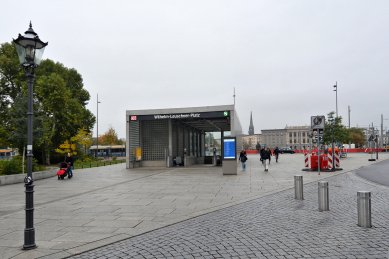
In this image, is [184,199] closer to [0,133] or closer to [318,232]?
[318,232]

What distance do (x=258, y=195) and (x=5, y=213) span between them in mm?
7615

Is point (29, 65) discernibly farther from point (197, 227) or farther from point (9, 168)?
point (9, 168)

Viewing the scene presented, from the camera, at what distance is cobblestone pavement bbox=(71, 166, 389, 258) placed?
5.59 meters

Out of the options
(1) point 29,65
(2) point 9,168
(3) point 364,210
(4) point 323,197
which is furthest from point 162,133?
(3) point 364,210

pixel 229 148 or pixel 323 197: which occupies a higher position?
pixel 229 148

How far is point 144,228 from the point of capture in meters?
7.40

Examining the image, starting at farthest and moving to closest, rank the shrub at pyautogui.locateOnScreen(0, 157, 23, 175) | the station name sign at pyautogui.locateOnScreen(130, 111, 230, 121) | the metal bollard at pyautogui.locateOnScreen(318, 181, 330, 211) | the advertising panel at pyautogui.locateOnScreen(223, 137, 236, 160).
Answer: the station name sign at pyautogui.locateOnScreen(130, 111, 230, 121) → the advertising panel at pyautogui.locateOnScreen(223, 137, 236, 160) → the shrub at pyautogui.locateOnScreen(0, 157, 23, 175) → the metal bollard at pyautogui.locateOnScreen(318, 181, 330, 211)

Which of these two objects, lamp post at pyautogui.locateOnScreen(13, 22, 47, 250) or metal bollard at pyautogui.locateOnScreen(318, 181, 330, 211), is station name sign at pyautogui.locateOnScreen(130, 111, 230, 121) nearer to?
metal bollard at pyautogui.locateOnScreen(318, 181, 330, 211)

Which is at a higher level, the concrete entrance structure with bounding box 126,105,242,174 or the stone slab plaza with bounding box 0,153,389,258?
the concrete entrance structure with bounding box 126,105,242,174

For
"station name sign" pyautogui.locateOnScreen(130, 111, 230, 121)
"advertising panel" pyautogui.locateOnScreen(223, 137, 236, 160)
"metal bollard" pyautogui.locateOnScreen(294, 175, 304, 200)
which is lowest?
"metal bollard" pyautogui.locateOnScreen(294, 175, 304, 200)

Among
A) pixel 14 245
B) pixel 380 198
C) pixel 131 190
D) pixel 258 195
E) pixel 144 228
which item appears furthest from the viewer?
pixel 131 190

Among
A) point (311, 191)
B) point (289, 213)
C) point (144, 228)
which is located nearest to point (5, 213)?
point (144, 228)

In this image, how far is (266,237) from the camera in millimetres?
6500

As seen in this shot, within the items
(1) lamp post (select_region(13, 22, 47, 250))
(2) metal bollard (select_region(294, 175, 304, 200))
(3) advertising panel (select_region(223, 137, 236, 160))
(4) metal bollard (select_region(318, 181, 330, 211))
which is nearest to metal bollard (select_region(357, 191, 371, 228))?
(4) metal bollard (select_region(318, 181, 330, 211))
